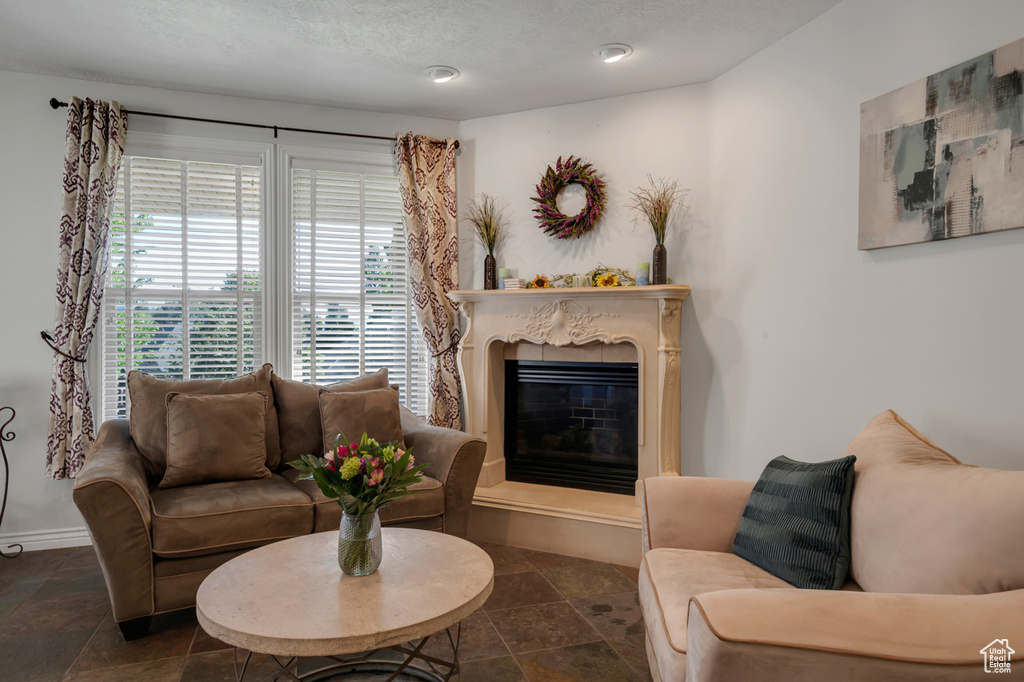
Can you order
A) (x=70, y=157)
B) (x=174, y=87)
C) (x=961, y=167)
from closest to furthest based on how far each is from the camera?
(x=961, y=167)
(x=70, y=157)
(x=174, y=87)

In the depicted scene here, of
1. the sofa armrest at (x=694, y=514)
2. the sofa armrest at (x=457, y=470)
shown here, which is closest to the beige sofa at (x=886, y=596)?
the sofa armrest at (x=694, y=514)

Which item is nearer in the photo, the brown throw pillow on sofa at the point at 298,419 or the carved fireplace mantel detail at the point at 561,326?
the brown throw pillow on sofa at the point at 298,419

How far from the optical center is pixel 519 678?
7.16 feet

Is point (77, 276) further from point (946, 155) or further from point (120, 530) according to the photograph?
point (946, 155)

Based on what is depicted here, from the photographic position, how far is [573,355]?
3.88 metres

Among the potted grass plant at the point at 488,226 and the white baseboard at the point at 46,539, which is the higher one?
the potted grass plant at the point at 488,226

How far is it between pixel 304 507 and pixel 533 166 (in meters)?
2.57

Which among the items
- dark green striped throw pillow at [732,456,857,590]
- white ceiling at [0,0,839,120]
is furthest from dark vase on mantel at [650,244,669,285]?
dark green striped throw pillow at [732,456,857,590]

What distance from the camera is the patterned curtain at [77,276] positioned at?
11.2 feet

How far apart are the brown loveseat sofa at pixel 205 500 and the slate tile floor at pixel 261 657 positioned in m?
0.21

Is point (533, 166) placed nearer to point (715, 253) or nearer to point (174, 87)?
point (715, 253)

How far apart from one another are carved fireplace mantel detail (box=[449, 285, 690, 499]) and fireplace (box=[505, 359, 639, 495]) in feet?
0.44

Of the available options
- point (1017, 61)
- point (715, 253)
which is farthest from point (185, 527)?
point (1017, 61)

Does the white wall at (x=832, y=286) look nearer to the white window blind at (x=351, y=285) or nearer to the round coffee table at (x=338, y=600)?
the round coffee table at (x=338, y=600)
